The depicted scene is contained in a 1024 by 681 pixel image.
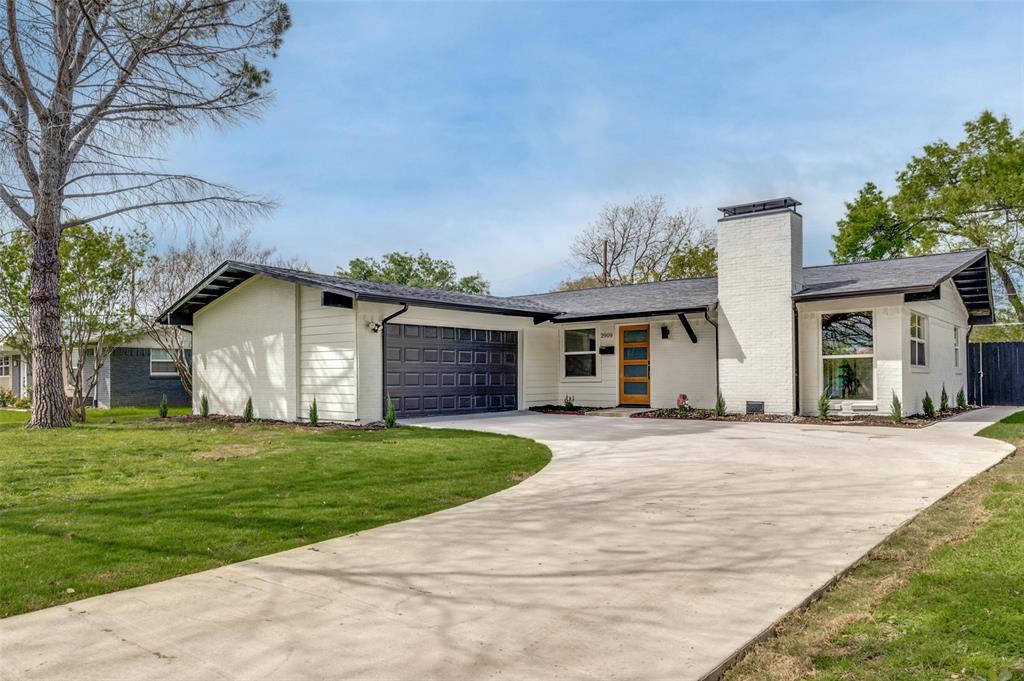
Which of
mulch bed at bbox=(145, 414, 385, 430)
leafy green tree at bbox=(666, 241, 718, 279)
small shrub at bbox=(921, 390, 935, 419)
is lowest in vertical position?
mulch bed at bbox=(145, 414, 385, 430)

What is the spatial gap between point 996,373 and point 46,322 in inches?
911

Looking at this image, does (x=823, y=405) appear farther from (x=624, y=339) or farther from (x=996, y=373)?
(x=996, y=373)

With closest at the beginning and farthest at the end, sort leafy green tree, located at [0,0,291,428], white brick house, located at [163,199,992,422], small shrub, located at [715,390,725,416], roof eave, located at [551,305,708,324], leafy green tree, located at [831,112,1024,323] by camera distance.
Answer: leafy green tree, located at [0,0,291,428]
white brick house, located at [163,199,992,422]
small shrub, located at [715,390,725,416]
roof eave, located at [551,305,708,324]
leafy green tree, located at [831,112,1024,323]

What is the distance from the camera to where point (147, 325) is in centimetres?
2127

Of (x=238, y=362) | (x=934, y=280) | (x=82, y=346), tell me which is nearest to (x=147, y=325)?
(x=82, y=346)

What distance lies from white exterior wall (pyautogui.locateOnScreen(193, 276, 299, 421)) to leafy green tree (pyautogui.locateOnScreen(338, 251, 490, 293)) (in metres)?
20.3

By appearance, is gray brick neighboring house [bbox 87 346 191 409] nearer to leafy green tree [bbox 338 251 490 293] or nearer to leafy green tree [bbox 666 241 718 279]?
leafy green tree [bbox 338 251 490 293]

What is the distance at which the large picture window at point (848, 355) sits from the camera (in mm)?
13469

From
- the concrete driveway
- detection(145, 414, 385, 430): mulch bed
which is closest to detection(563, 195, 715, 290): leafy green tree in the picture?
detection(145, 414, 385, 430): mulch bed

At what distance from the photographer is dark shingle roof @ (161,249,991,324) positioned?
43.4 ft

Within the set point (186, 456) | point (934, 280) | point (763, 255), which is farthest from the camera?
point (763, 255)

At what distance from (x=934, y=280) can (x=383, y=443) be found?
1025 cm

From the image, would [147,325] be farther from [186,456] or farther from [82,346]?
[186,456]

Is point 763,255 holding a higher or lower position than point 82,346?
higher
